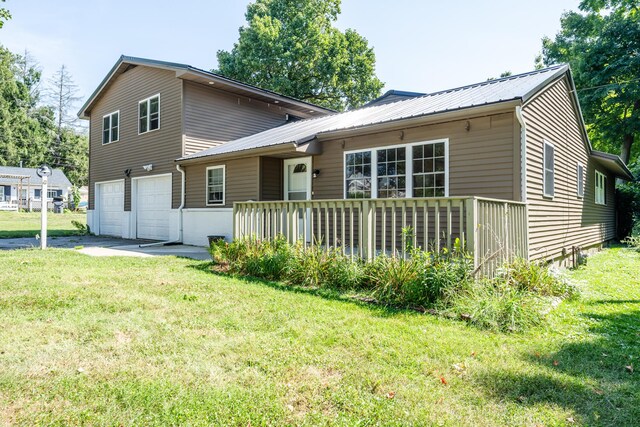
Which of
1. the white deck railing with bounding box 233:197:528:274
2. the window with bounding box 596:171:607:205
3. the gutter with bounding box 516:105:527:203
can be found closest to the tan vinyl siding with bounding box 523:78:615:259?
the gutter with bounding box 516:105:527:203

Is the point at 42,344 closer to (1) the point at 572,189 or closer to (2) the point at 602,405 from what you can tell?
(2) the point at 602,405

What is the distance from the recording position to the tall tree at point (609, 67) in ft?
60.0

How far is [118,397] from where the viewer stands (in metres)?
2.33

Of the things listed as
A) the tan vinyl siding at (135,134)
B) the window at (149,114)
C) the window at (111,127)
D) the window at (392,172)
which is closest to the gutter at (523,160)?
the window at (392,172)

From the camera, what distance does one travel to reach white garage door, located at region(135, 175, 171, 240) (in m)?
12.9

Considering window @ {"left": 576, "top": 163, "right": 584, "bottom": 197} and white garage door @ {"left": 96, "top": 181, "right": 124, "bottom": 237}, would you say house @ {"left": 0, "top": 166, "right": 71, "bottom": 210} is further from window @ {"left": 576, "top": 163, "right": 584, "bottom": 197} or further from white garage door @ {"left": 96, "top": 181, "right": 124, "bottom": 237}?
window @ {"left": 576, "top": 163, "right": 584, "bottom": 197}

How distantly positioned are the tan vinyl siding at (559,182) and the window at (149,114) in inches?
440

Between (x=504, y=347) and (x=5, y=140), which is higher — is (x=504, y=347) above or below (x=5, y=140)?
below

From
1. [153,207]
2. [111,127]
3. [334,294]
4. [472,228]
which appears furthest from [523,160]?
[111,127]

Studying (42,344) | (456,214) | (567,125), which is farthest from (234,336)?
(567,125)

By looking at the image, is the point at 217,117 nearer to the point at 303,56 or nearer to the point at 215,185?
the point at 215,185

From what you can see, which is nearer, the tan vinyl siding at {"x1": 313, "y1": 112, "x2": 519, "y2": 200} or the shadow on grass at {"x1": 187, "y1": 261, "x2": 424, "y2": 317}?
the shadow on grass at {"x1": 187, "y1": 261, "x2": 424, "y2": 317}

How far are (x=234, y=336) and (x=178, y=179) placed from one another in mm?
9959

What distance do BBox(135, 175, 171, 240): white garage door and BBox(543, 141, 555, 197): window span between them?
34.9 feet
